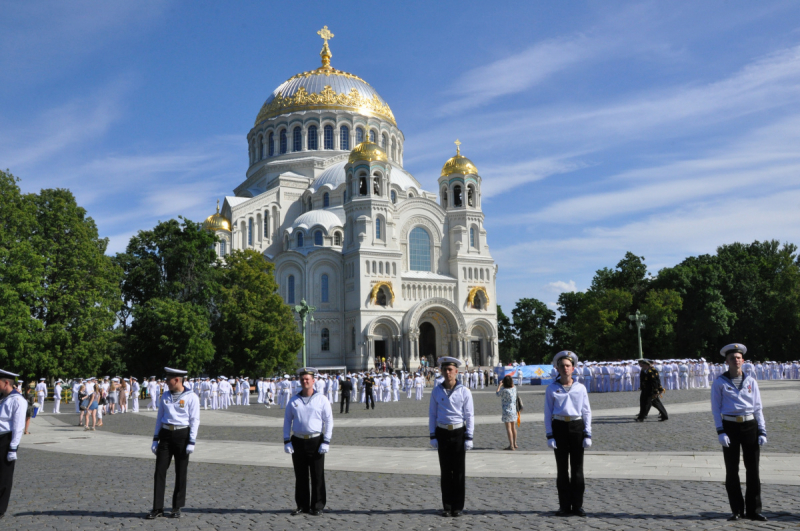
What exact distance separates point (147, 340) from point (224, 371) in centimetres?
559

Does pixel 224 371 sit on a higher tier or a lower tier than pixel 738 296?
lower

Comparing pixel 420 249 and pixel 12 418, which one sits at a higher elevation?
pixel 420 249

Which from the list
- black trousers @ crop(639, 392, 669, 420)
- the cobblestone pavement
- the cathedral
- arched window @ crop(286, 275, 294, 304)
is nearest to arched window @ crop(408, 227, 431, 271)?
the cathedral

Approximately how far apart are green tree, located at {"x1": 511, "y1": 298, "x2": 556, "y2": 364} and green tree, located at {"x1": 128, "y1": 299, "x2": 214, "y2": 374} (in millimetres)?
40249

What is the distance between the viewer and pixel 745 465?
23.7 feet

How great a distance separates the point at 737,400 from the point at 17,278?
106 ft

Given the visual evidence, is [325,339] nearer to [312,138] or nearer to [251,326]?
[251,326]

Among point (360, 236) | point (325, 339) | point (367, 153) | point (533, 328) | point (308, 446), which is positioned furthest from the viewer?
point (533, 328)

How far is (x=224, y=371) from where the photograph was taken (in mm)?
43031

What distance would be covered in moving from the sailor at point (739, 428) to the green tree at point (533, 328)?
65205 millimetres

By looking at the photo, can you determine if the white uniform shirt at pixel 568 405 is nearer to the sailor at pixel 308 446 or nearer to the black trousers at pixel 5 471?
the sailor at pixel 308 446

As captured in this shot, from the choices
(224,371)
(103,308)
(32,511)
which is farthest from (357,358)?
(32,511)

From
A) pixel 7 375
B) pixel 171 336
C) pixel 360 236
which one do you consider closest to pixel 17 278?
pixel 171 336

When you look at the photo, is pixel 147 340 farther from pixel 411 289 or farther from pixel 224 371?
pixel 411 289
